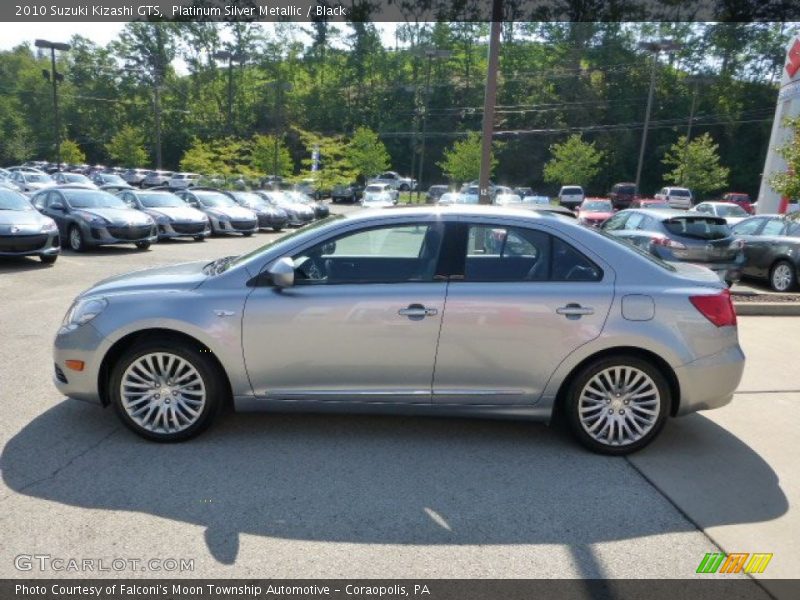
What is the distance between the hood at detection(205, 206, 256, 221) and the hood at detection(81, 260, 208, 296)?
14807mm

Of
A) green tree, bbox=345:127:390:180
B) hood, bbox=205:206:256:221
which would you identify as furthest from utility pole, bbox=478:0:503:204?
green tree, bbox=345:127:390:180

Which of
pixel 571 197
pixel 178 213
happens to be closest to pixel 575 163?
pixel 571 197

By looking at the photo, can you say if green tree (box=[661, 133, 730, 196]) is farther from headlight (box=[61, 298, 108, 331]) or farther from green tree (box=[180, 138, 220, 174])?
headlight (box=[61, 298, 108, 331])

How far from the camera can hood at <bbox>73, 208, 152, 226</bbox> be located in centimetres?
1302

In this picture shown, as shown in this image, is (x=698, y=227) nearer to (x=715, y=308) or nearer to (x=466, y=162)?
(x=715, y=308)

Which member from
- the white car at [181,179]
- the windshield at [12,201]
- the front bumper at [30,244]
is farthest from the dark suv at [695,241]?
the white car at [181,179]

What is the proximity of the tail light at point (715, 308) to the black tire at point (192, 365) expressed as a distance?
10.5 feet

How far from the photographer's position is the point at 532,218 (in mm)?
3977

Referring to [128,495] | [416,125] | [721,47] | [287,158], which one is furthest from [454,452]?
[721,47]

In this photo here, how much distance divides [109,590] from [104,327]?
1821 mm

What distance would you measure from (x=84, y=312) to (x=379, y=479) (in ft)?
7.52

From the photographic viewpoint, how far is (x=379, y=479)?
3.46 meters

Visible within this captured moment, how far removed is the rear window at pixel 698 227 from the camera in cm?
905

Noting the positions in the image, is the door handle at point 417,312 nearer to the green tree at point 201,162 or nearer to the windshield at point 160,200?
the windshield at point 160,200
